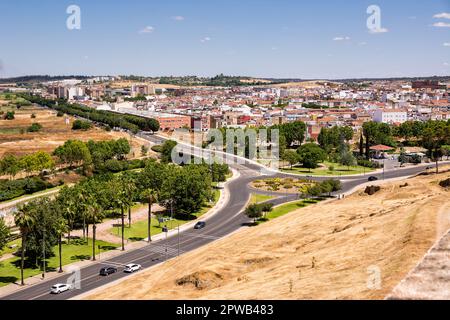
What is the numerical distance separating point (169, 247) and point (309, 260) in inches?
992

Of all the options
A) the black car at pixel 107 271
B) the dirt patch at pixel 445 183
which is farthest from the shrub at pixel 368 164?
the black car at pixel 107 271

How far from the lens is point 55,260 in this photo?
5828 cm

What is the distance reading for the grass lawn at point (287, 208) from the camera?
7694 centimetres

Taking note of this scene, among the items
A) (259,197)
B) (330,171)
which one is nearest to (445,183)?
(259,197)

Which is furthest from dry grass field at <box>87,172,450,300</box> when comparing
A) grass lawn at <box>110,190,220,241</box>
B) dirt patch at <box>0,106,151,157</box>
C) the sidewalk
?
dirt patch at <box>0,106,151,157</box>

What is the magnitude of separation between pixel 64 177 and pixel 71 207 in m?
53.1

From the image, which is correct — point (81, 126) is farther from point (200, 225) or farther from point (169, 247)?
point (169, 247)

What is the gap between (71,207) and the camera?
6241cm

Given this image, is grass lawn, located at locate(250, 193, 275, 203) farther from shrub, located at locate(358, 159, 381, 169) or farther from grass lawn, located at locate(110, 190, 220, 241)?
shrub, located at locate(358, 159, 381, 169)

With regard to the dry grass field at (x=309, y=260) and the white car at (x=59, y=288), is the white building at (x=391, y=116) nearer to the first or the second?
the dry grass field at (x=309, y=260)

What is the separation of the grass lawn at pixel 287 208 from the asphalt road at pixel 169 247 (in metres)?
2.73

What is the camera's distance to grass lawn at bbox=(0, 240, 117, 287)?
53.3 m

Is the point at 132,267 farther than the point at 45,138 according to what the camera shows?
No
